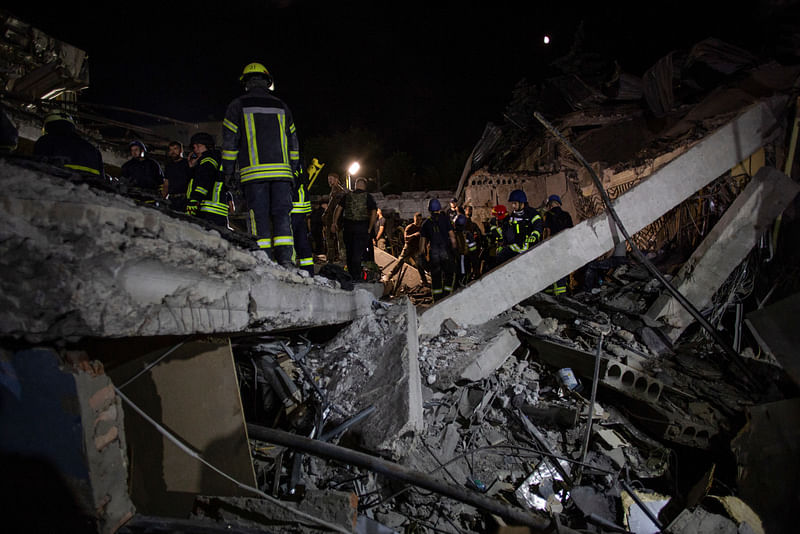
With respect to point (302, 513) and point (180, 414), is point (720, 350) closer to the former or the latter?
point (302, 513)

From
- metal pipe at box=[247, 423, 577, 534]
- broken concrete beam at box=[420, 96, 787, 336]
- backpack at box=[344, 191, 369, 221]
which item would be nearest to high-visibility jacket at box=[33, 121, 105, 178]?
metal pipe at box=[247, 423, 577, 534]

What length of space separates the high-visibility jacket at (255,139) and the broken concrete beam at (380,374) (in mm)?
1716

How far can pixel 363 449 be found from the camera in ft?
8.15

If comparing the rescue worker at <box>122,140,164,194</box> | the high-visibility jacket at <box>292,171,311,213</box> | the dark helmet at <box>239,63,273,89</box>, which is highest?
the dark helmet at <box>239,63,273,89</box>

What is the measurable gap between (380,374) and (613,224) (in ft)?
12.6

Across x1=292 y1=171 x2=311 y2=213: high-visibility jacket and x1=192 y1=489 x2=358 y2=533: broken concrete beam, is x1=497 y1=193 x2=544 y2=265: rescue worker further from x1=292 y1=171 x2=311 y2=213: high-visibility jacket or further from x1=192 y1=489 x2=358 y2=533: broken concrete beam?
x1=192 y1=489 x2=358 y2=533: broken concrete beam

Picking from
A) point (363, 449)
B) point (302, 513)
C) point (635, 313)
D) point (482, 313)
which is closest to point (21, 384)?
point (302, 513)

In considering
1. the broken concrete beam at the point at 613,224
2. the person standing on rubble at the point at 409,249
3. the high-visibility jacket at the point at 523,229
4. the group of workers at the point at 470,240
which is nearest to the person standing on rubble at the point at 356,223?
the group of workers at the point at 470,240

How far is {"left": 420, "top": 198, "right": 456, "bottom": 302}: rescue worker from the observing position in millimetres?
7223

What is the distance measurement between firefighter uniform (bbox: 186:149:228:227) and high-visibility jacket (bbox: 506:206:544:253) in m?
4.41

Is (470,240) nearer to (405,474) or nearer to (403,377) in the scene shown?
(403,377)

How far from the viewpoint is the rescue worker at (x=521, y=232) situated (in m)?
6.21

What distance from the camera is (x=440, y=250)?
724 cm

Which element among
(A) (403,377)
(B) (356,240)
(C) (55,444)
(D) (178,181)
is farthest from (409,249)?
(C) (55,444)
